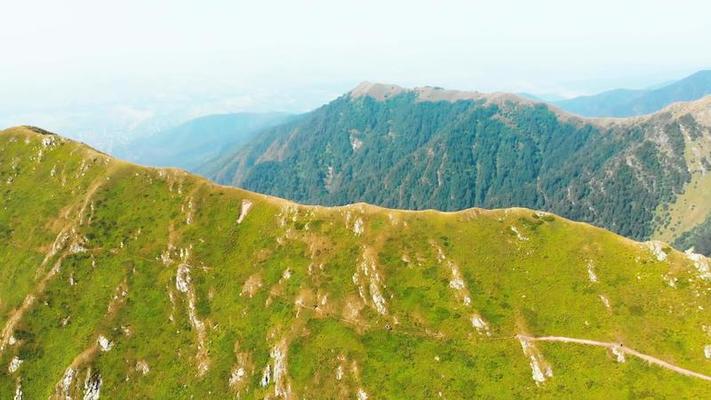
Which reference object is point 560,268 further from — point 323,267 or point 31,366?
point 31,366

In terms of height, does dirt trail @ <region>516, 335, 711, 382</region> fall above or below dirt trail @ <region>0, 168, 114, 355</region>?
above

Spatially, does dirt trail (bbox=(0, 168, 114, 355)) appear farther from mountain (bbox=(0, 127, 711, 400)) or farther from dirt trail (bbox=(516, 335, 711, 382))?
dirt trail (bbox=(516, 335, 711, 382))

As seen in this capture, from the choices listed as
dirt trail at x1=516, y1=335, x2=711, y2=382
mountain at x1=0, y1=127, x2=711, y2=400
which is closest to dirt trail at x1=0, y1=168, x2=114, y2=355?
mountain at x1=0, y1=127, x2=711, y2=400

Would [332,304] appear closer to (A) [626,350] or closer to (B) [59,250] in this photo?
(A) [626,350]

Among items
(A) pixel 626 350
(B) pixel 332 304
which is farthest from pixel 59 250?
(A) pixel 626 350

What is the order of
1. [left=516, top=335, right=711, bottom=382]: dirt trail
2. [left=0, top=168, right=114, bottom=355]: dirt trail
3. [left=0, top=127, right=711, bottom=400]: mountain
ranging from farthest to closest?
1. [left=0, top=168, right=114, bottom=355]: dirt trail
2. [left=0, top=127, right=711, bottom=400]: mountain
3. [left=516, top=335, right=711, bottom=382]: dirt trail

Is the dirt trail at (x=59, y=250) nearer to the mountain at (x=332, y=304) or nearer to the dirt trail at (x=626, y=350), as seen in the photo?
the mountain at (x=332, y=304)

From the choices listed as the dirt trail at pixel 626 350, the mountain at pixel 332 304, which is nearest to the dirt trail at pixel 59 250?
the mountain at pixel 332 304

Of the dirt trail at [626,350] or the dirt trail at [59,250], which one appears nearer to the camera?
the dirt trail at [626,350]

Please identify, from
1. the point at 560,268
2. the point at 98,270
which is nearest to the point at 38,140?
the point at 98,270
